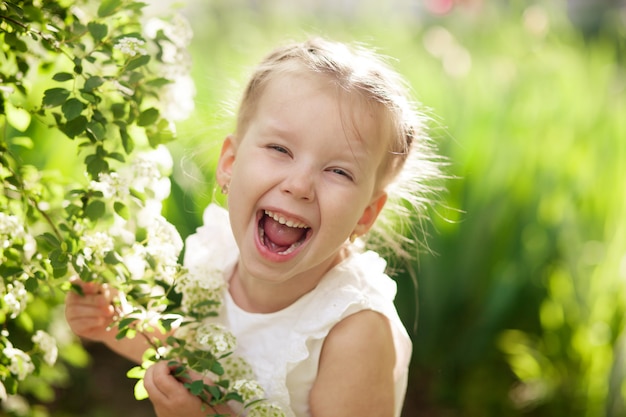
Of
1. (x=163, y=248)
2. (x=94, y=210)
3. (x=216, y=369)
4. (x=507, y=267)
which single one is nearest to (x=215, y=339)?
(x=216, y=369)

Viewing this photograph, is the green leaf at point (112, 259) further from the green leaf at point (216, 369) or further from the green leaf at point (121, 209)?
the green leaf at point (216, 369)

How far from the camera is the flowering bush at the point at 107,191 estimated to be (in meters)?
1.49

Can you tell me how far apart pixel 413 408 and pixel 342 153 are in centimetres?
190

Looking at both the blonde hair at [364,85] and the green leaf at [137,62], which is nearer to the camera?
the green leaf at [137,62]

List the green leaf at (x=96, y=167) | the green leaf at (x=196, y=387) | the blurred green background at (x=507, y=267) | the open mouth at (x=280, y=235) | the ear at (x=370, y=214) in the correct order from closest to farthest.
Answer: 1. the green leaf at (x=196, y=387)
2. the green leaf at (x=96, y=167)
3. the open mouth at (x=280, y=235)
4. the ear at (x=370, y=214)
5. the blurred green background at (x=507, y=267)

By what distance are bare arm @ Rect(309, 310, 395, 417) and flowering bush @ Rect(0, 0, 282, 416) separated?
15 centimetres

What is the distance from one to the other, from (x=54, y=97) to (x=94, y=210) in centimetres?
21

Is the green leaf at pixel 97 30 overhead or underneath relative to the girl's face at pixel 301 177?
overhead

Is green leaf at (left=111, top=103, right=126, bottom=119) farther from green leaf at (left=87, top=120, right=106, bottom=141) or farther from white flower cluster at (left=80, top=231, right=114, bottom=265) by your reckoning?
white flower cluster at (left=80, top=231, right=114, bottom=265)

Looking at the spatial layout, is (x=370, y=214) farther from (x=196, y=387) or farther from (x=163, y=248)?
(x=196, y=387)

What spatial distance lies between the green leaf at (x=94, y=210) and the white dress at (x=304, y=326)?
0.43 meters

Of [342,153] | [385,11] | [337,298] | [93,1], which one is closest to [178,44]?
[93,1]

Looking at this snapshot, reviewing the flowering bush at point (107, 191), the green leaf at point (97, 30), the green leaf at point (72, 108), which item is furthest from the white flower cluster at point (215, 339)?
the green leaf at point (97, 30)

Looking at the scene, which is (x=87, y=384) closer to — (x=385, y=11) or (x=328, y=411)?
(x=328, y=411)
